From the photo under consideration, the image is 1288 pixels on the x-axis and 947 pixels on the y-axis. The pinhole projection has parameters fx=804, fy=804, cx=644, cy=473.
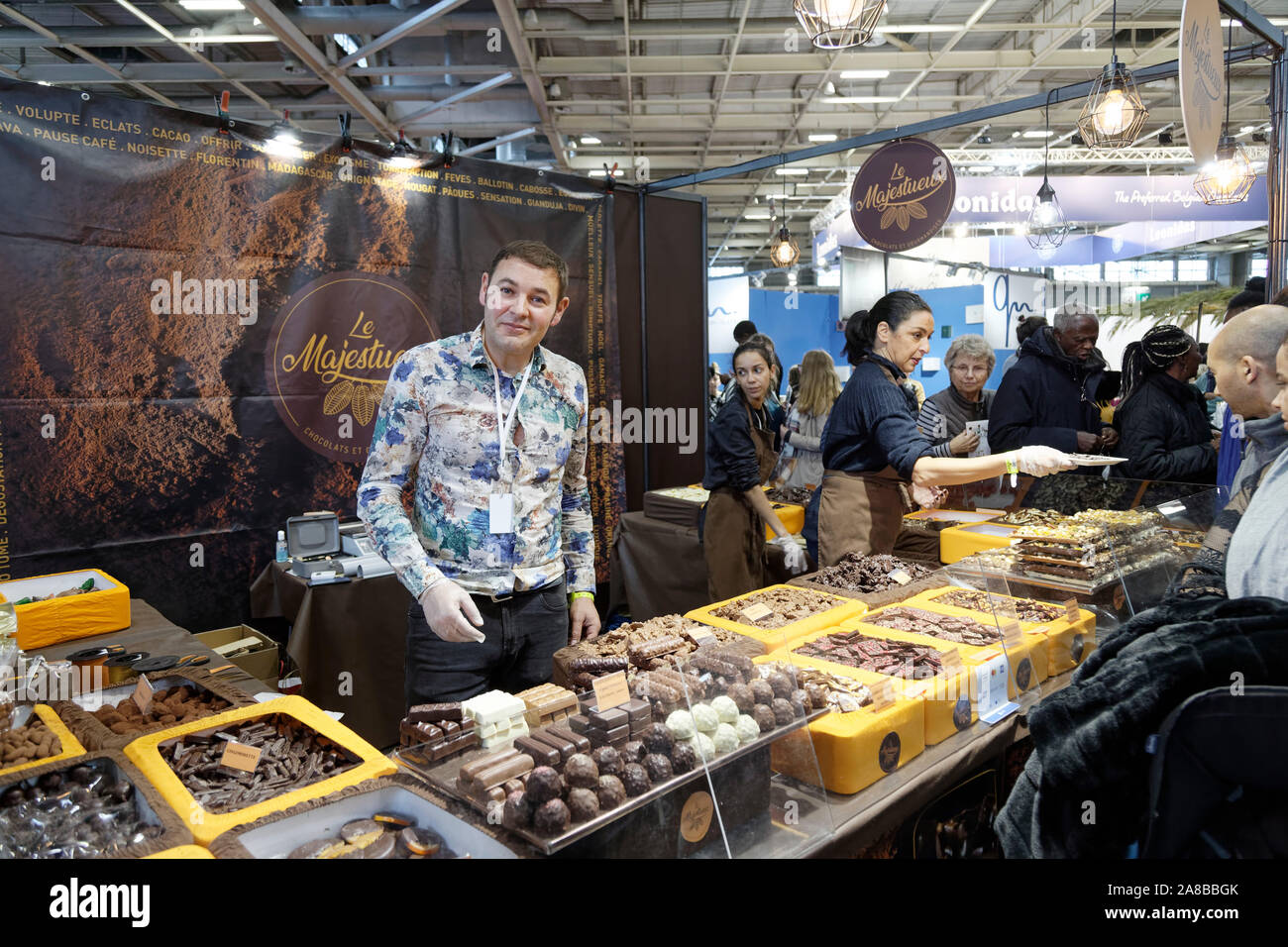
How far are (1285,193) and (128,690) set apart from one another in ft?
16.8

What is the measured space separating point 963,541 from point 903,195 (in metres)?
2.18

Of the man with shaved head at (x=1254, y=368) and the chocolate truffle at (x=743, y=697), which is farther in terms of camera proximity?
the man with shaved head at (x=1254, y=368)

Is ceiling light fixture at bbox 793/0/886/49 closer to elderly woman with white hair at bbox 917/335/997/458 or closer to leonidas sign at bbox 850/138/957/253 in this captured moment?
leonidas sign at bbox 850/138/957/253

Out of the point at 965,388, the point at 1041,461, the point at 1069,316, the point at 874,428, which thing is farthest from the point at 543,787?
the point at 965,388

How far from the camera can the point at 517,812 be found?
131cm

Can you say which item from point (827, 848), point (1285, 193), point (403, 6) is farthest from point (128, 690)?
point (403, 6)

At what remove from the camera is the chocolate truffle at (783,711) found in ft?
5.26

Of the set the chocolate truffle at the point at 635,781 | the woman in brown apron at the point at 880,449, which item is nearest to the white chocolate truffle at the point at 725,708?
the chocolate truffle at the point at 635,781

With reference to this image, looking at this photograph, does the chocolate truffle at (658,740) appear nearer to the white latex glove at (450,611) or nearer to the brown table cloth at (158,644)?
the white latex glove at (450,611)

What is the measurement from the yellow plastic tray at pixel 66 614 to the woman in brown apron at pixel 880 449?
254 cm

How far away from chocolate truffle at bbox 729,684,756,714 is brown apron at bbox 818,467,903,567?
163 cm

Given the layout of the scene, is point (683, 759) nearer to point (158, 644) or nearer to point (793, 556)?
point (158, 644)

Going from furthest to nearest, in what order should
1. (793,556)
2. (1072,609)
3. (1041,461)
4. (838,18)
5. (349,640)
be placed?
(793,556) → (838,18) → (349,640) → (1041,461) → (1072,609)

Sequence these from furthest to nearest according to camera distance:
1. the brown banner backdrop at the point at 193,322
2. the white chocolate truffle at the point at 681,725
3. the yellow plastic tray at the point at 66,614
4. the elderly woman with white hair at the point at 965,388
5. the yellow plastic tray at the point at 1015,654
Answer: the elderly woman with white hair at the point at 965,388, the brown banner backdrop at the point at 193,322, the yellow plastic tray at the point at 66,614, the yellow plastic tray at the point at 1015,654, the white chocolate truffle at the point at 681,725
